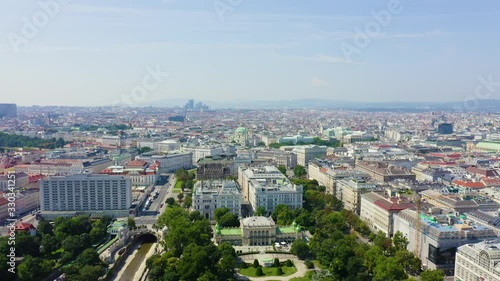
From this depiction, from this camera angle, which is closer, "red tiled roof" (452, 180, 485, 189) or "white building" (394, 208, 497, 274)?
"white building" (394, 208, 497, 274)

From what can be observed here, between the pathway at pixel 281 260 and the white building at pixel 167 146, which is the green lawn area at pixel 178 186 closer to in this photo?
the pathway at pixel 281 260

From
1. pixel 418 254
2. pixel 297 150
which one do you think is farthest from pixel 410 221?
pixel 297 150

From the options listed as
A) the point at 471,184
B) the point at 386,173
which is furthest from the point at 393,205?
the point at 386,173

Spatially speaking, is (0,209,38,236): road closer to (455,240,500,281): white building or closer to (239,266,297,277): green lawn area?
(239,266,297,277): green lawn area

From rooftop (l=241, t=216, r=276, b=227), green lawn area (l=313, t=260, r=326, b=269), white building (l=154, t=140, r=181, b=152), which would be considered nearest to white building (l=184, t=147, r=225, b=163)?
white building (l=154, t=140, r=181, b=152)

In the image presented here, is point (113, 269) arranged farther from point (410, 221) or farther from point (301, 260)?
point (410, 221)

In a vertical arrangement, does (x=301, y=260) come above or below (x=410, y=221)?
below
